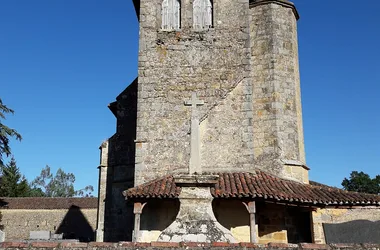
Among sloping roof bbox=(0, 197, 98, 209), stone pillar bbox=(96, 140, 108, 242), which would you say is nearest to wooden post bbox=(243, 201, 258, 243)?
stone pillar bbox=(96, 140, 108, 242)

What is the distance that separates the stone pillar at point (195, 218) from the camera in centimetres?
652

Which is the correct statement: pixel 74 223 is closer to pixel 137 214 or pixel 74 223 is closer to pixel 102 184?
pixel 102 184

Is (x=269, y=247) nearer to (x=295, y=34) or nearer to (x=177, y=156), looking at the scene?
(x=177, y=156)

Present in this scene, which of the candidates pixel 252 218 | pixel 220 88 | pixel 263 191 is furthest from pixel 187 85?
pixel 252 218

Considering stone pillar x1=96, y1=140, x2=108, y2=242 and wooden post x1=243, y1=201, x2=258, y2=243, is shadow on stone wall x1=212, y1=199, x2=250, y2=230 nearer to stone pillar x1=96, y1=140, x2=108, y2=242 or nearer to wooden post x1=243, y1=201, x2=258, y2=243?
wooden post x1=243, y1=201, x2=258, y2=243

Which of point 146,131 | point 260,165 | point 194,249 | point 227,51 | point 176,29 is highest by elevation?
point 176,29

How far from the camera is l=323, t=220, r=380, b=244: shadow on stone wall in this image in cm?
1152

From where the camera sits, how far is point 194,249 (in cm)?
526

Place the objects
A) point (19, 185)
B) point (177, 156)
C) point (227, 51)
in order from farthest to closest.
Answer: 1. point (19, 185)
2. point (227, 51)
3. point (177, 156)

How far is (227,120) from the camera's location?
13523 mm

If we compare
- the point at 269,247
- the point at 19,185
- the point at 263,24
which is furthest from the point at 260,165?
the point at 19,185

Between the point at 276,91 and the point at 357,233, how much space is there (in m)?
5.26

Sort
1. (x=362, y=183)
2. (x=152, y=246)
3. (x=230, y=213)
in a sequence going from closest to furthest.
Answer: (x=152, y=246) < (x=230, y=213) < (x=362, y=183)

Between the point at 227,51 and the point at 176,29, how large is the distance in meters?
2.05
